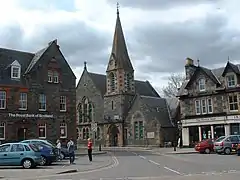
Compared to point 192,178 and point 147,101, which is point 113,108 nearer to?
point 147,101

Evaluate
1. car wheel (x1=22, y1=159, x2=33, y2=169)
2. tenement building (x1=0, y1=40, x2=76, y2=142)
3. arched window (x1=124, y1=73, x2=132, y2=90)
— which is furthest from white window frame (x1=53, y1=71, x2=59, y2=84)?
car wheel (x1=22, y1=159, x2=33, y2=169)

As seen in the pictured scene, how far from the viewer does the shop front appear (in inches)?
1781

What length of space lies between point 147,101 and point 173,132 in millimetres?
6535

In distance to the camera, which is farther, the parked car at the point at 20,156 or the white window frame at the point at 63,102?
the white window frame at the point at 63,102

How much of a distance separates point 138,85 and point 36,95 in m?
38.6

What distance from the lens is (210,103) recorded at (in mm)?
48062

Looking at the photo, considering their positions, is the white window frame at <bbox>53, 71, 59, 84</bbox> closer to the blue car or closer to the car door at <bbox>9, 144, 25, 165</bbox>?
the blue car

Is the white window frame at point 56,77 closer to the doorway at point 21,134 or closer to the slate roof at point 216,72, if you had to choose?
the doorway at point 21,134

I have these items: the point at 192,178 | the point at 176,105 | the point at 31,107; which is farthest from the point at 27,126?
the point at 192,178

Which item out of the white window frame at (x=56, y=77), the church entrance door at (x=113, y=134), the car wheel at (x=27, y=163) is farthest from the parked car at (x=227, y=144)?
the church entrance door at (x=113, y=134)

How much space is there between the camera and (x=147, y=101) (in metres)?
60.8

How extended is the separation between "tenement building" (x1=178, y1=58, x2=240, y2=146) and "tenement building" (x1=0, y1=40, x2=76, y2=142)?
1507cm

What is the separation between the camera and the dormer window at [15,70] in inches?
1704

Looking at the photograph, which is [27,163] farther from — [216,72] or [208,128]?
[216,72]
